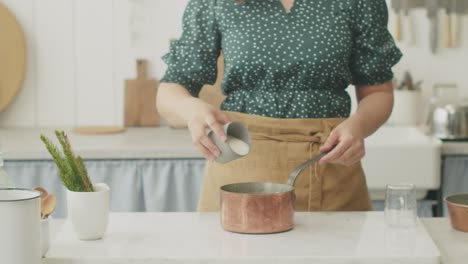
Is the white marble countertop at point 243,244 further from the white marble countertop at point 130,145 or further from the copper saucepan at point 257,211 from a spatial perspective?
the white marble countertop at point 130,145

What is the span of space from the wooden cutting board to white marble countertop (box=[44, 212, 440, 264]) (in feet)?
5.40

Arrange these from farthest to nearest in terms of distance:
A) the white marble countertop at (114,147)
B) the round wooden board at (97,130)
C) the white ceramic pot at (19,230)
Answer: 1. the round wooden board at (97,130)
2. the white marble countertop at (114,147)
3. the white ceramic pot at (19,230)

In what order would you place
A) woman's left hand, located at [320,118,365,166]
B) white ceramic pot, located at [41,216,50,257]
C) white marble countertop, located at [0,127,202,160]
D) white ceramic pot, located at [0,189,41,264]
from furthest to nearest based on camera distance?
white marble countertop, located at [0,127,202,160]
woman's left hand, located at [320,118,365,166]
white ceramic pot, located at [41,216,50,257]
white ceramic pot, located at [0,189,41,264]

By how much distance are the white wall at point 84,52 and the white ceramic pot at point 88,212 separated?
1.88 meters

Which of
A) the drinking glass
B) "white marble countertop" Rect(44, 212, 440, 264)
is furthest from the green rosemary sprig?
the drinking glass

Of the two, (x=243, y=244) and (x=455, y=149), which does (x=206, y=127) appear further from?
(x=455, y=149)

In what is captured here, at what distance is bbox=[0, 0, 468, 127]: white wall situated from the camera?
3.33m

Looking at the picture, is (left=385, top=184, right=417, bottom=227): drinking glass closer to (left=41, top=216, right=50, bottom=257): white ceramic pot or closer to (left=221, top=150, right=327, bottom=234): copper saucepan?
(left=221, top=150, right=327, bottom=234): copper saucepan

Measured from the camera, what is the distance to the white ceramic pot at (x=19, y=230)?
128cm

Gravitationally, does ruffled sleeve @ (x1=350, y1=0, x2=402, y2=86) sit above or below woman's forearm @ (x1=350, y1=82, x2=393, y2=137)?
above

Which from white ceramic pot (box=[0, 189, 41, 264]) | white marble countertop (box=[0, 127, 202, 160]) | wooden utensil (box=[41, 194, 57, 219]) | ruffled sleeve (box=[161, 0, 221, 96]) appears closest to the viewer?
white ceramic pot (box=[0, 189, 41, 264])

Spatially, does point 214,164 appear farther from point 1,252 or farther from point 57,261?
point 1,252

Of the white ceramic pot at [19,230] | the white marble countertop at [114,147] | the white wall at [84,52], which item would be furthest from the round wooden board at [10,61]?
the white ceramic pot at [19,230]

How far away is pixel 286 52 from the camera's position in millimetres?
1888
